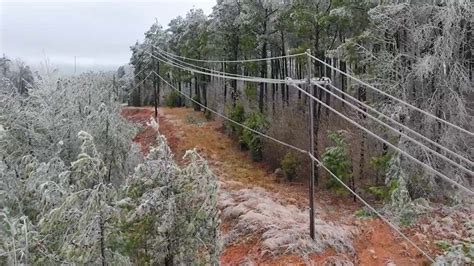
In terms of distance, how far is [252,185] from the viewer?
14203mm

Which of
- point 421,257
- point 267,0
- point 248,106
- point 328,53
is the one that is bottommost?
point 421,257

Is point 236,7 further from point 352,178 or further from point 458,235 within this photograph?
point 458,235

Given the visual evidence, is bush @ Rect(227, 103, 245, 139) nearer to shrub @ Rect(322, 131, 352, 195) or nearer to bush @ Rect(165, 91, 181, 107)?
shrub @ Rect(322, 131, 352, 195)

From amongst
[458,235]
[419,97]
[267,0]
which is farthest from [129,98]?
[458,235]

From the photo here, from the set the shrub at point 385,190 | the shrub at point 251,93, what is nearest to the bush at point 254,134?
the shrub at point 251,93

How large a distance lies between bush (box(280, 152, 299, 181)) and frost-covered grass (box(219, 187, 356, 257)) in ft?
10.6

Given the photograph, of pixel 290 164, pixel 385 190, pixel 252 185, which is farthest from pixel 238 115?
pixel 385 190

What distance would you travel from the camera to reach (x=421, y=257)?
350 inches

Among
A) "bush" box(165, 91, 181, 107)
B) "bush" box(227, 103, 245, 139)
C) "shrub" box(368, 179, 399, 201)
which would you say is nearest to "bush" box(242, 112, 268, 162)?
"bush" box(227, 103, 245, 139)

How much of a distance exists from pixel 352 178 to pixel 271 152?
457 centimetres

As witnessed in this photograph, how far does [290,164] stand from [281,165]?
88 cm

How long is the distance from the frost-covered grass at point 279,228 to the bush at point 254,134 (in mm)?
5651

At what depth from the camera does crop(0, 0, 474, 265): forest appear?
4.94m

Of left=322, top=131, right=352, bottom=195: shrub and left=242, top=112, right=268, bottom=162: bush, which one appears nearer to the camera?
left=322, top=131, right=352, bottom=195: shrub
